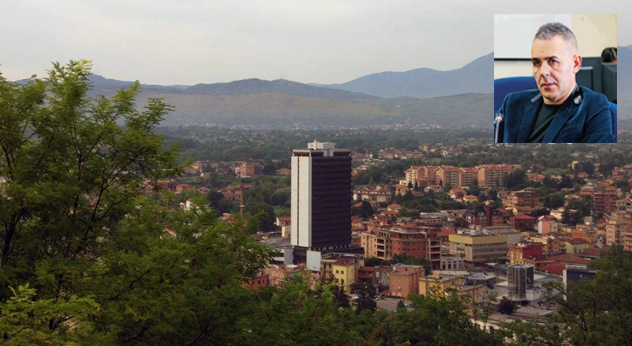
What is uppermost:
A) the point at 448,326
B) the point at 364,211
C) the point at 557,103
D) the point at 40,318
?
the point at 557,103

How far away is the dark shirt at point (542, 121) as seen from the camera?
8789mm

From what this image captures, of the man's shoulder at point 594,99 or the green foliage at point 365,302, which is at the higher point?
the man's shoulder at point 594,99

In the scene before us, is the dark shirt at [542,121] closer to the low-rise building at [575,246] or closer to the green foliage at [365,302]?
the green foliage at [365,302]

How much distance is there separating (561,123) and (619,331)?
12.5 feet

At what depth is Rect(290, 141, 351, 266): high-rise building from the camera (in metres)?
18.3

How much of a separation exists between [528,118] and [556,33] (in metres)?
1.08

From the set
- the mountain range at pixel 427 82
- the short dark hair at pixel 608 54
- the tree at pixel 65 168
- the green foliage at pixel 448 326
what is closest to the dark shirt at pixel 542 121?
the short dark hair at pixel 608 54

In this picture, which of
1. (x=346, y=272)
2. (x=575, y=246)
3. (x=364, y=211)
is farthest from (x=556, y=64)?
(x=364, y=211)

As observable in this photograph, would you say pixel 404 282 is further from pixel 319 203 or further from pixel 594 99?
pixel 594 99

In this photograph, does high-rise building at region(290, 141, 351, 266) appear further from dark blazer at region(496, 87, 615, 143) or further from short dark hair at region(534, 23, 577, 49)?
short dark hair at region(534, 23, 577, 49)

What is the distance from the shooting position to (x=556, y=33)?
823 centimetres

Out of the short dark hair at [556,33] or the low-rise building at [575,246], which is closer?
the short dark hair at [556,33]

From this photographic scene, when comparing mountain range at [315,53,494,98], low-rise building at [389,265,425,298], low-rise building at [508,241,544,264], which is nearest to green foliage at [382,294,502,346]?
low-rise building at [389,265,425,298]

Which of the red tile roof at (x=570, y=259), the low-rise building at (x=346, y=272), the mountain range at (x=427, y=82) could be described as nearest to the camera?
the low-rise building at (x=346, y=272)
